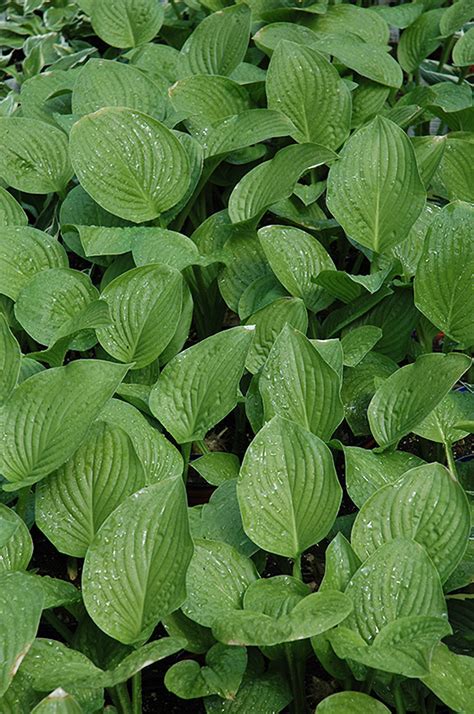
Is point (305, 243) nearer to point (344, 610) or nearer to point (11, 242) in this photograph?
point (11, 242)

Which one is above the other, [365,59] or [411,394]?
[365,59]

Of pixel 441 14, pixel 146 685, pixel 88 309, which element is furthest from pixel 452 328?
pixel 441 14

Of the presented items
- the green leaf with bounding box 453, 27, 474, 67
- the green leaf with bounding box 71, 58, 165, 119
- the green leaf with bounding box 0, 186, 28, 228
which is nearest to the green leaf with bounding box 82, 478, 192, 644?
the green leaf with bounding box 0, 186, 28, 228

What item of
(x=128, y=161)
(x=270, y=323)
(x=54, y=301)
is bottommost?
(x=270, y=323)

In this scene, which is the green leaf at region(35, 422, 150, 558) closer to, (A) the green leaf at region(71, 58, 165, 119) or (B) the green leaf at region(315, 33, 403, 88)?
(A) the green leaf at region(71, 58, 165, 119)

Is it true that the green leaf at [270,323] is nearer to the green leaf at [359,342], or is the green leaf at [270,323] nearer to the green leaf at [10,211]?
the green leaf at [359,342]

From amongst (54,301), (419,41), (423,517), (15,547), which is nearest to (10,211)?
(54,301)

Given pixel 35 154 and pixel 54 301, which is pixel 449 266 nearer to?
pixel 54 301

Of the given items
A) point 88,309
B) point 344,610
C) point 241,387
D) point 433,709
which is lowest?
point 433,709
